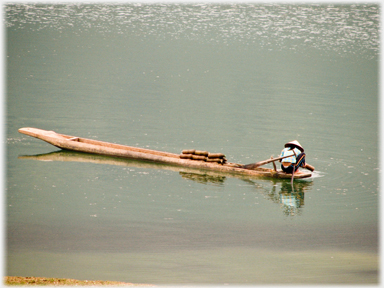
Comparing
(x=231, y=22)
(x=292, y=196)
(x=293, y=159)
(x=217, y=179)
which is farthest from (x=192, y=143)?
(x=231, y=22)

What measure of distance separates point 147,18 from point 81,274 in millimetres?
25651

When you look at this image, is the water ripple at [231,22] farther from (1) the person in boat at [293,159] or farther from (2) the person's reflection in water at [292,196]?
(2) the person's reflection in water at [292,196]

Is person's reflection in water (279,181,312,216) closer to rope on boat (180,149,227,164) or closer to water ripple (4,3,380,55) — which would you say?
rope on boat (180,149,227,164)

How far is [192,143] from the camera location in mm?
14023

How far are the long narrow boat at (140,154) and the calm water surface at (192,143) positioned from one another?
0.16 meters

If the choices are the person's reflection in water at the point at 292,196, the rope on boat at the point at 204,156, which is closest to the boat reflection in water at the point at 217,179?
the person's reflection in water at the point at 292,196

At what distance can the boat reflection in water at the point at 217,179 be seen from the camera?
10.5 m

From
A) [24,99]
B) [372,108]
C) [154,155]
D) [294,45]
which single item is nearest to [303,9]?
[294,45]

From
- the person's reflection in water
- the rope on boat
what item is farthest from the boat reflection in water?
the rope on boat

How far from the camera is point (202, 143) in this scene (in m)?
14.1

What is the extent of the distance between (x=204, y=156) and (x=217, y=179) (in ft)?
2.07

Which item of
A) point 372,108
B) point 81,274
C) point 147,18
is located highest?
point 147,18

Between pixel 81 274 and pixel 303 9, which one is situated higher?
pixel 303 9

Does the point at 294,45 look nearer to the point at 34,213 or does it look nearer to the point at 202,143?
the point at 202,143
